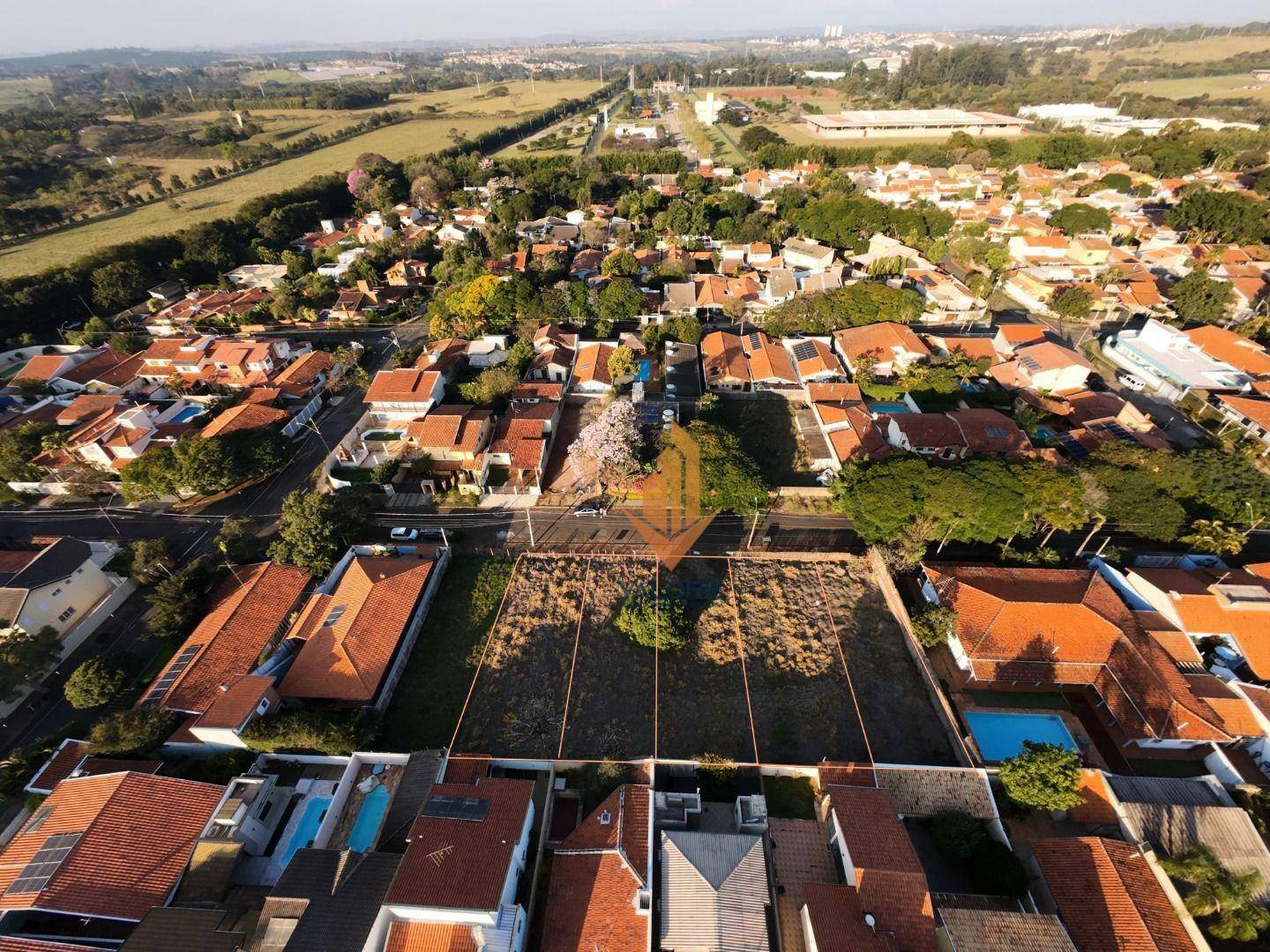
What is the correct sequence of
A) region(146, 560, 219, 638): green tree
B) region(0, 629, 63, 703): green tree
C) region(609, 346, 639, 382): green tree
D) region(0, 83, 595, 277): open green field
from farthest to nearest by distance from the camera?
region(0, 83, 595, 277): open green field, region(609, 346, 639, 382): green tree, region(146, 560, 219, 638): green tree, region(0, 629, 63, 703): green tree

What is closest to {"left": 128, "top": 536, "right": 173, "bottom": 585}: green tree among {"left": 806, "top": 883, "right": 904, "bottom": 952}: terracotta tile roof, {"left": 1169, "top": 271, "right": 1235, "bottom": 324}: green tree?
{"left": 806, "top": 883, "right": 904, "bottom": 952}: terracotta tile roof

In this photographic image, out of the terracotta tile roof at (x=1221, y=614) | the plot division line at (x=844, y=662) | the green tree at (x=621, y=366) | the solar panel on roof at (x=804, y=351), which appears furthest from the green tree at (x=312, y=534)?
the terracotta tile roof at (x=1221, y=614)

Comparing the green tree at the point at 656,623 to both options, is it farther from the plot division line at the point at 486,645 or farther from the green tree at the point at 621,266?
the green tree at the point at 621,266

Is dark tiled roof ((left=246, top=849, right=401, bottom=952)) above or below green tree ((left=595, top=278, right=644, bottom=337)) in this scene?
below

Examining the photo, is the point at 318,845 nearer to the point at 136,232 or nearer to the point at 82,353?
the point at 82,353

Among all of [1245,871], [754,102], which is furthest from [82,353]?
[754,102]

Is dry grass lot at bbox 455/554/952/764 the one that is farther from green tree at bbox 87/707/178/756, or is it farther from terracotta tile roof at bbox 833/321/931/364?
terracotta tile roof at bbox 833/321/931/364
